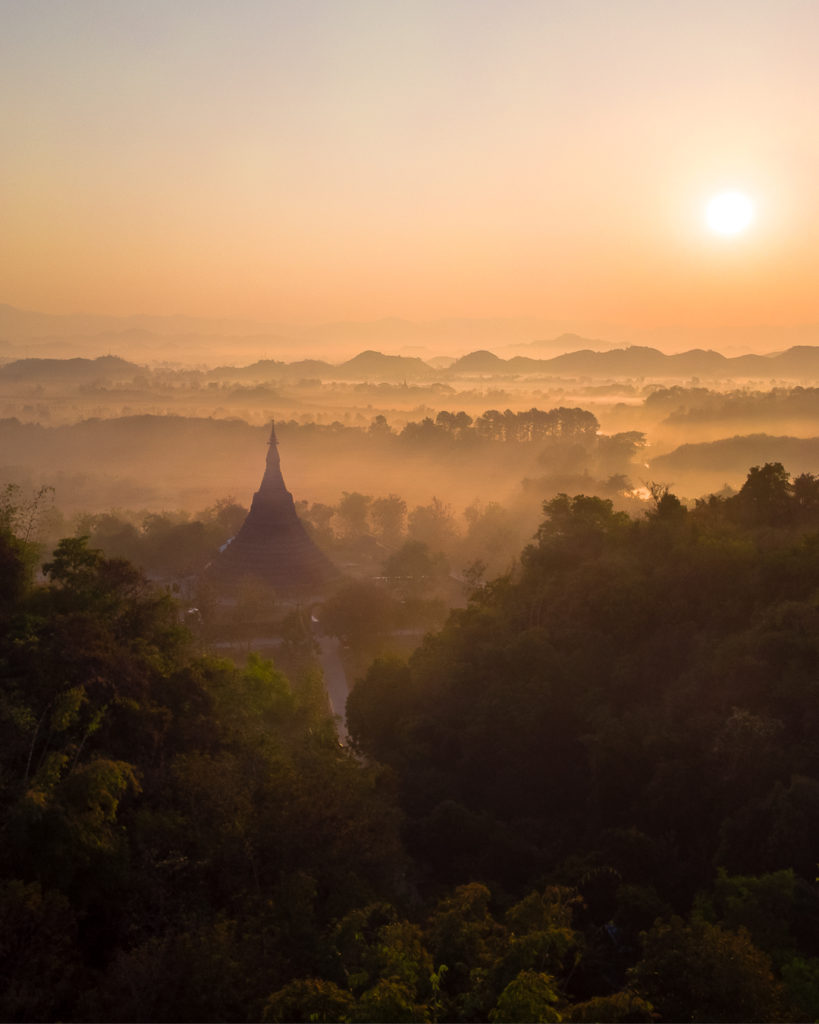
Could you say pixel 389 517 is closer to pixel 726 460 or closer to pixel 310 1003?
pixel 726 460

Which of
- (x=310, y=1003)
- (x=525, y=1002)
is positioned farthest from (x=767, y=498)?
(x=310, y=1003)

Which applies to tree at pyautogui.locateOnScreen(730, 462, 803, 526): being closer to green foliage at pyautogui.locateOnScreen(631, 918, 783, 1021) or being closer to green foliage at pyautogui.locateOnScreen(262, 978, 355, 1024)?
green foliage at pyautogui.locateOnScreen(631, 918, 783, 1021)

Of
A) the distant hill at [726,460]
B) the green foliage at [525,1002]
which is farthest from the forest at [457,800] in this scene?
the distant hill at [726,460]

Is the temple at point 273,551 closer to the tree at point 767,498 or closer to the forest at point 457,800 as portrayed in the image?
the forest at point 457,800

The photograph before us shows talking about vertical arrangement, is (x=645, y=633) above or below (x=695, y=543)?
below

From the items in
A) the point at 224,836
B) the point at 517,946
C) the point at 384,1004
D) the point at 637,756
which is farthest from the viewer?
the point at 637,756

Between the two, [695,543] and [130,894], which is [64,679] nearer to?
[130,894]

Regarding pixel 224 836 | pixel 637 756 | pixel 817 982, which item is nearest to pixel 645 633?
pixel 637 756
